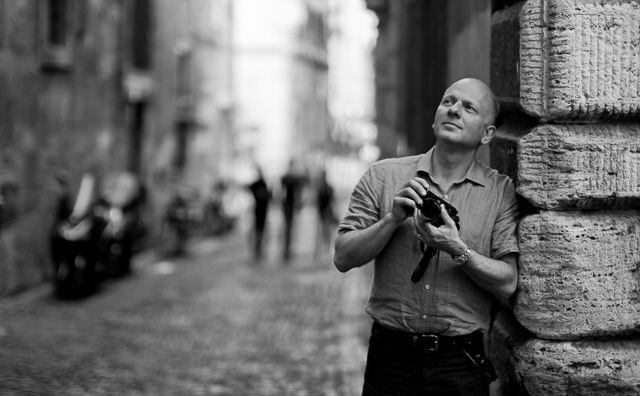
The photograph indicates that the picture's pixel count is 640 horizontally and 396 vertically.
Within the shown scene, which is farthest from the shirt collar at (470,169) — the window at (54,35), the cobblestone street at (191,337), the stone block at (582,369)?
the window at (54,35)

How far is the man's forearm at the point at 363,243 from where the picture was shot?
3.33 meters

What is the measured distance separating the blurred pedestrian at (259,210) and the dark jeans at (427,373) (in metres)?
14.8

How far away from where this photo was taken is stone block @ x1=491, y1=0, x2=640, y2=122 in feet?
11.7

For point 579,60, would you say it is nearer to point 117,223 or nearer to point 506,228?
point 506,228

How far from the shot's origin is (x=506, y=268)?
3.48 m

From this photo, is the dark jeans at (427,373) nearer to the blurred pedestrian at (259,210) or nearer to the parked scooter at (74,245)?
the parked scooter at (74,245)

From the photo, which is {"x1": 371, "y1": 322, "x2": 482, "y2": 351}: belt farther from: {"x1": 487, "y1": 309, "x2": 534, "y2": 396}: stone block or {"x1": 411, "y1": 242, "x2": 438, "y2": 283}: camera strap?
{"x1": 487, "y1": 309, "x2": 534, "y2": 396}: stone block

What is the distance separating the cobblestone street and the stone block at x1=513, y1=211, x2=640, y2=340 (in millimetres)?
3856

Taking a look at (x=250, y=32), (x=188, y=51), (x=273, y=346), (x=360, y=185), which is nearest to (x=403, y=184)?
(x=360, y=185)

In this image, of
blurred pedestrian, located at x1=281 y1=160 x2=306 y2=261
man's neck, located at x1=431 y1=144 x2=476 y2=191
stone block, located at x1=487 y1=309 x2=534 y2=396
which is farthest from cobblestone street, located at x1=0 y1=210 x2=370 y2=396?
man's neck, located at x1=431 y1=144 x2=476 y2=191

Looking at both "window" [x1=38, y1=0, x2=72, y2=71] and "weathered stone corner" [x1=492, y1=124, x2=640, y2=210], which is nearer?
"weathered stone corner" [x1=492, y1=124, x2=640, y2=210]

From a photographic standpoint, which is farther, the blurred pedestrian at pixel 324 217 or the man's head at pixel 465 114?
the blurred pedestrian at pixel 324 217

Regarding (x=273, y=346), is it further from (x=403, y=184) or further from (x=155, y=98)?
(x=155, y=98)

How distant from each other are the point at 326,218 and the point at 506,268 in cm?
1526
